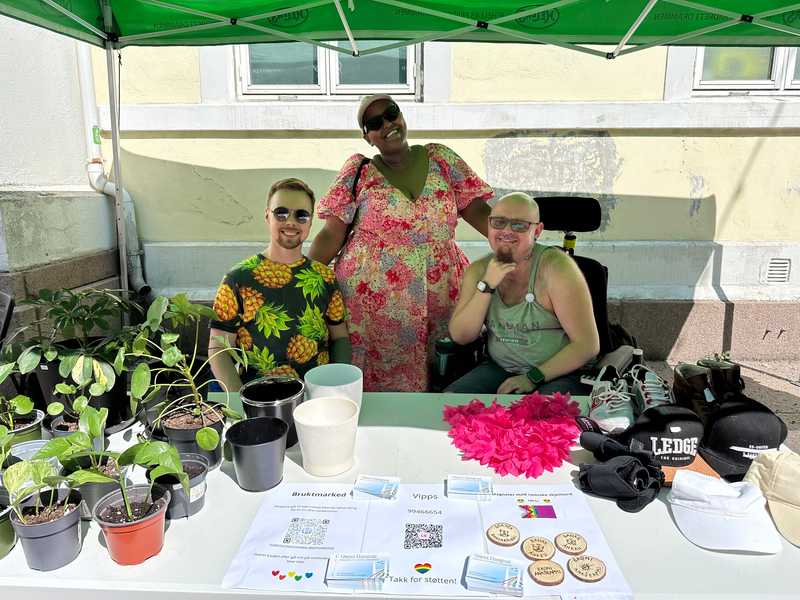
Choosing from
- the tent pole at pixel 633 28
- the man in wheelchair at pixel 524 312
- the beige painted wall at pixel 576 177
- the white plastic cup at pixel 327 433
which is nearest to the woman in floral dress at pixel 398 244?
the man in wheelchair at pixel 524 312

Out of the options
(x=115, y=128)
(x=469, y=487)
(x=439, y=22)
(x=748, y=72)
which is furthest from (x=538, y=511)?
(x=748, y=72)

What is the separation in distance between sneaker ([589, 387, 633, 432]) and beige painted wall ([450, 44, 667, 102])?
3373 millimetres

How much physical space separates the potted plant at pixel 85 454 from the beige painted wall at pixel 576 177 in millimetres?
3553

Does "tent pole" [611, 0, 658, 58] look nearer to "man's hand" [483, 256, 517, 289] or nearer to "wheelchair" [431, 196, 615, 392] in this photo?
"wheelchair" [431, 196, 615, 392]

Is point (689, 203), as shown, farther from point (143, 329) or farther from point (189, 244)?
point (143, 329)

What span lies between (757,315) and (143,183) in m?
5.07

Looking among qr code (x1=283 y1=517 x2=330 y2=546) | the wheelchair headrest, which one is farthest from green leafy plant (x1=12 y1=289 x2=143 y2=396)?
the wheelchair headrest

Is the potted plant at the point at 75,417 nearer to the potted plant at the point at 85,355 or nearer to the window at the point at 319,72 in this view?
the potted plant at the point at 85,355

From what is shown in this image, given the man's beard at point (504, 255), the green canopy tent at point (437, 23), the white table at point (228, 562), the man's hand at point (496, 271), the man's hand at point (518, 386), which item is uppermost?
the green canopy tent at point (437, 23)

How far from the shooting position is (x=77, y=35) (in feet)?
8.05

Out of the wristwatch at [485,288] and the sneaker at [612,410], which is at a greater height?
Result: the wristwatch at [485,288]

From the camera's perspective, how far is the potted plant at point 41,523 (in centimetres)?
95

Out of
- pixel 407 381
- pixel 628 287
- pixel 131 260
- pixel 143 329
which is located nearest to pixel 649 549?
pixel 143 329

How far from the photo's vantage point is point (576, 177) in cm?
438
